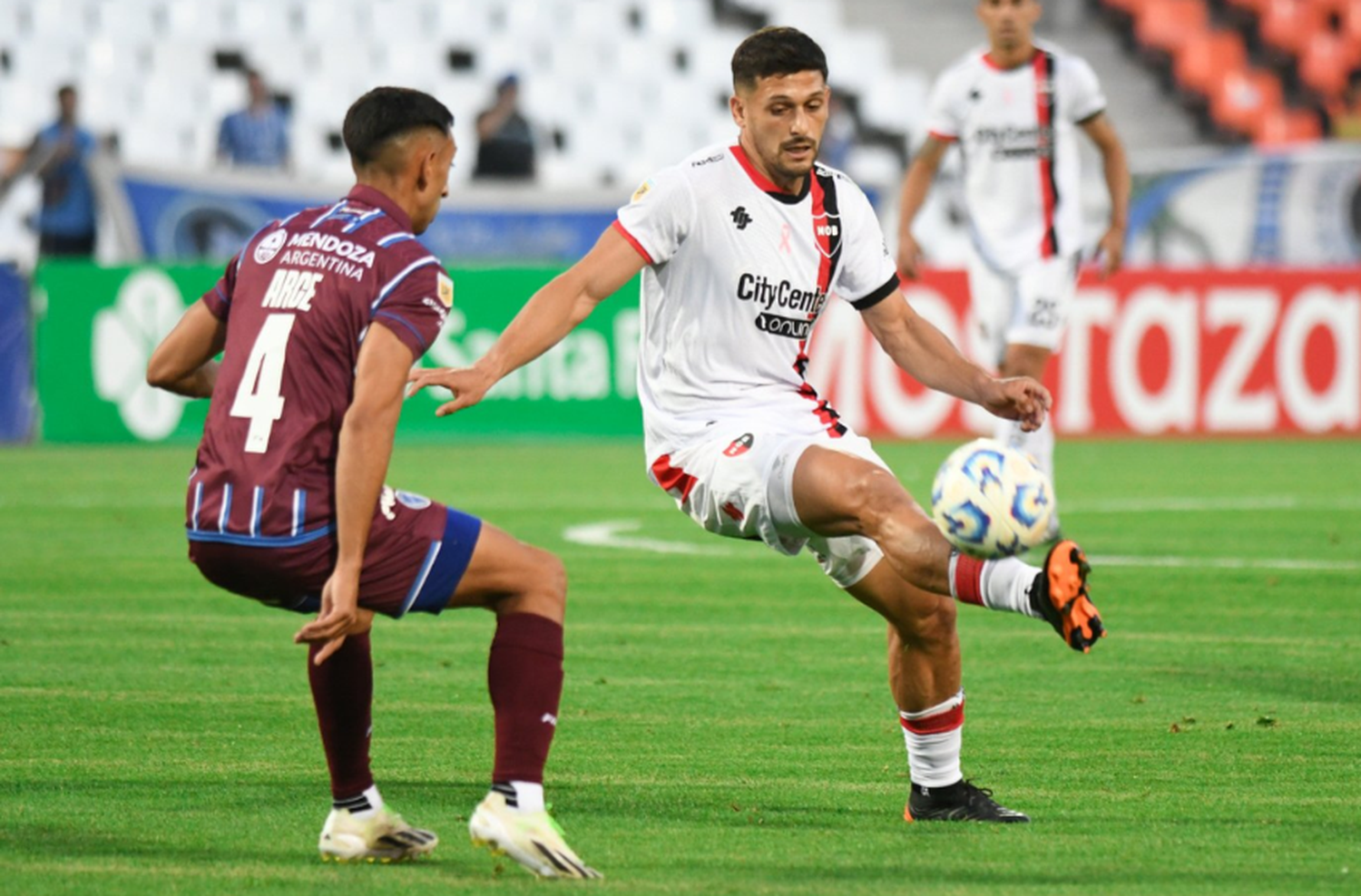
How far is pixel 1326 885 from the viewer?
15.1 ft

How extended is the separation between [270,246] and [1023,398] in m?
2.05

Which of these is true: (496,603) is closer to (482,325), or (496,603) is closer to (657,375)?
(657,375)

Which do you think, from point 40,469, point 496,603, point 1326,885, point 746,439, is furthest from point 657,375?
point 40,469

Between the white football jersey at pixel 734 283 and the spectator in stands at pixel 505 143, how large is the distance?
1515 cm

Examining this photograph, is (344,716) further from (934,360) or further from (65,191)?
(65,191)

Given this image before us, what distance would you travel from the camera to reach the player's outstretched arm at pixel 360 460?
454cm

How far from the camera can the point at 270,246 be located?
4.88 meters

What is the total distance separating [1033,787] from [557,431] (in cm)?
1342

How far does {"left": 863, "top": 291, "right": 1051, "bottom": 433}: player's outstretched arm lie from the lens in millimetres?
5816

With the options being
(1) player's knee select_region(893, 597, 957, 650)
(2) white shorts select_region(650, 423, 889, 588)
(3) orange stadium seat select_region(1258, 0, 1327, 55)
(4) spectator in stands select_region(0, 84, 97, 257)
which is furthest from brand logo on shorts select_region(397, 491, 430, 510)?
(3) orange stadium seat select_region(1258, 0, 1327, 55)

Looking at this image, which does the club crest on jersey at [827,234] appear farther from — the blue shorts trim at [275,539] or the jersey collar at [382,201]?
the blue shorts trim at [275,539]

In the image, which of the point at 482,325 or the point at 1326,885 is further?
the point at 482,325

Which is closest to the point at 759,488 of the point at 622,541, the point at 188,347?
the point at 188,347

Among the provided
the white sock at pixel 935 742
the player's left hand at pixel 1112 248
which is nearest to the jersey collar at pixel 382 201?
the white sock at pixel 935 742
